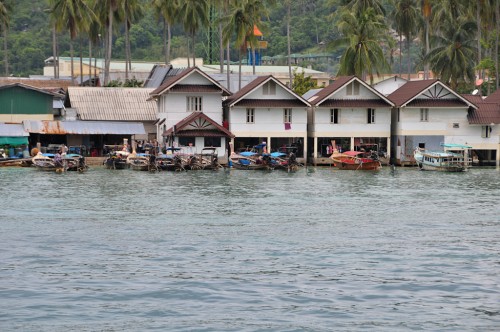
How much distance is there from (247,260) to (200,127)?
48.2 meters

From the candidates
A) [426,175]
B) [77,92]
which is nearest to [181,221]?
[426,175]

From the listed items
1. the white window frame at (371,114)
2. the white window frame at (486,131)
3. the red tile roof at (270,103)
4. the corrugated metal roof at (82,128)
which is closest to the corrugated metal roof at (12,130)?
the corrugated metal roof at (82,128)

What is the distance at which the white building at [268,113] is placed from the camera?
79.8m

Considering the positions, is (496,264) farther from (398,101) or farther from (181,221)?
(398,101)

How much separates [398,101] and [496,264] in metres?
53.7

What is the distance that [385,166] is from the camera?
3184 inches

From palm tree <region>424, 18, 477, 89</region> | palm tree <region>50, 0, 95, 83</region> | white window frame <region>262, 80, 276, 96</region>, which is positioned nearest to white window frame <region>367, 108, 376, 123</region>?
white window frame <region>262, 80, 276, 96</region>

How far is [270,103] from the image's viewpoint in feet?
262

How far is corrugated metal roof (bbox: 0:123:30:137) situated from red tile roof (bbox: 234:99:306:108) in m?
16.0

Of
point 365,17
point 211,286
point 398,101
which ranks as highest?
point 365,17

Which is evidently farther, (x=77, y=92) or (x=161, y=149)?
(x=77, y=92)

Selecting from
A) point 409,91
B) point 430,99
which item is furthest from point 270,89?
point 430,99

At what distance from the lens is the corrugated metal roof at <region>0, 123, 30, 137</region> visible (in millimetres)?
75938

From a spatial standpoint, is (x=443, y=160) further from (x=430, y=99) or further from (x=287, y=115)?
(x=287, y=115)
